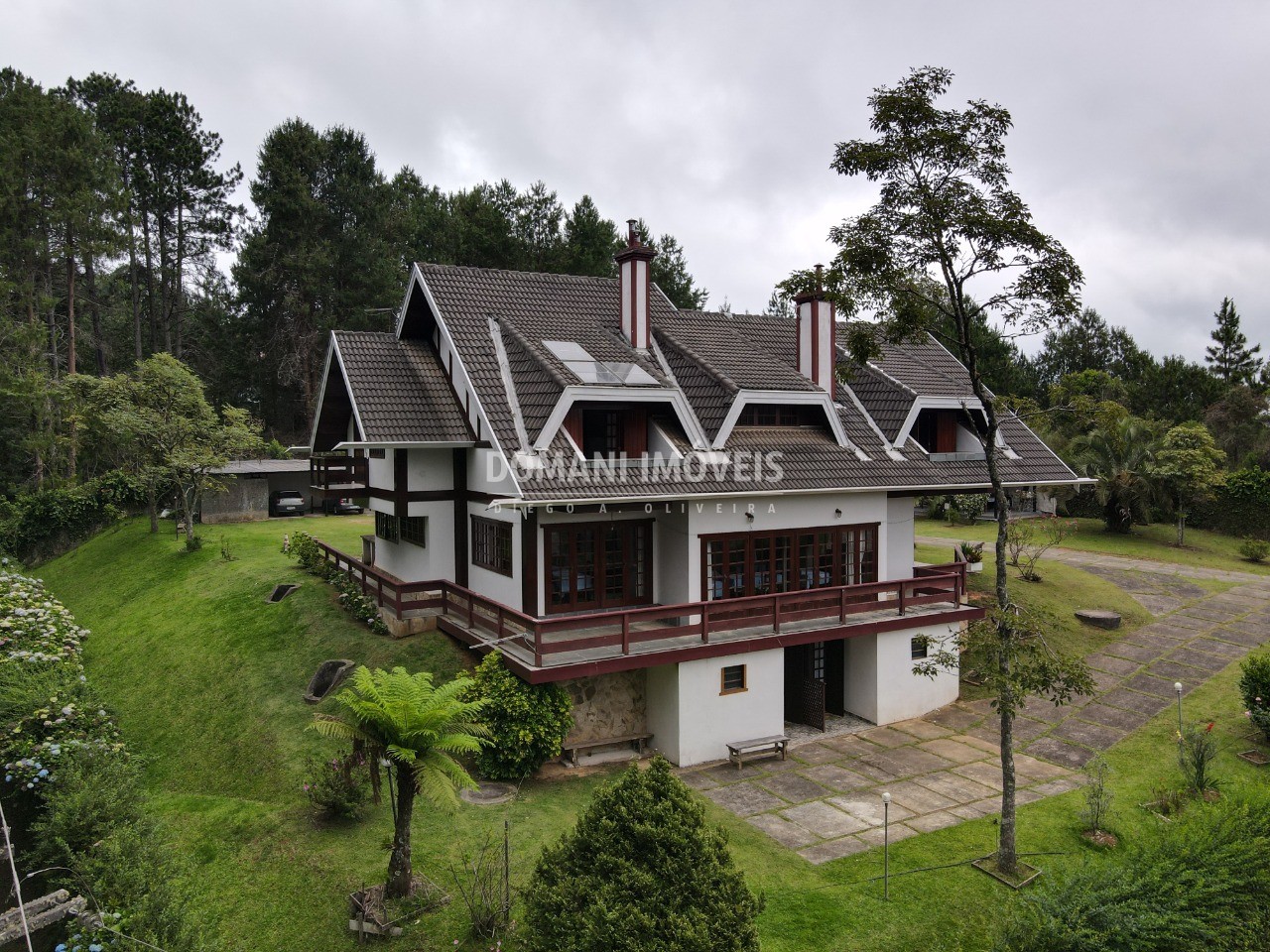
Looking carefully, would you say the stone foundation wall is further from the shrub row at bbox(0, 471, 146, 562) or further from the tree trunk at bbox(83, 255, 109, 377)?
the tree trunk at bbox(83, 255, 109, 377)

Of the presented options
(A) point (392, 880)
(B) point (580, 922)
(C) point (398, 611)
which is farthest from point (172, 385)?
(B) point (580, 922)

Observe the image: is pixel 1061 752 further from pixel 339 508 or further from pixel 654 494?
pixel 339 508

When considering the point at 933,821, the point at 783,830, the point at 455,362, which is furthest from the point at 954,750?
the point at 455,362

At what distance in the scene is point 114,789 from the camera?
1035cm

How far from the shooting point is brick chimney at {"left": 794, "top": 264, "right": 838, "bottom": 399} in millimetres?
18438

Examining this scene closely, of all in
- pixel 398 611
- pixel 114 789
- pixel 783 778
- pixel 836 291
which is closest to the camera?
pixel 114 789

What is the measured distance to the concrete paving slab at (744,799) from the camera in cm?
1267

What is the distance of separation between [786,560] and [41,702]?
13.2 meters

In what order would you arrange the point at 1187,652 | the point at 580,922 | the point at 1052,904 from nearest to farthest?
1. the point at 580,922
2. the point at 1052,904
3. the point at 1187,652

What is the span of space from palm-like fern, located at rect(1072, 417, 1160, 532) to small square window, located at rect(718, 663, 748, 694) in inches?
800

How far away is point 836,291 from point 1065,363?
55.4 meters

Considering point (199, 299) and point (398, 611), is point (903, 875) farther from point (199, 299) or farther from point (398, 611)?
point (199, 299)

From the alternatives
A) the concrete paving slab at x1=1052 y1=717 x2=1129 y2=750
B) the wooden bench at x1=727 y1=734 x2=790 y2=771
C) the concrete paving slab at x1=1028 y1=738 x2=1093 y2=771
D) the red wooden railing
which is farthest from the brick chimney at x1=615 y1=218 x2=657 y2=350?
the concrete paving slab at x1=1052 y1=717 x2=1129 y2=750

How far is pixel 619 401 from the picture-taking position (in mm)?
15492
